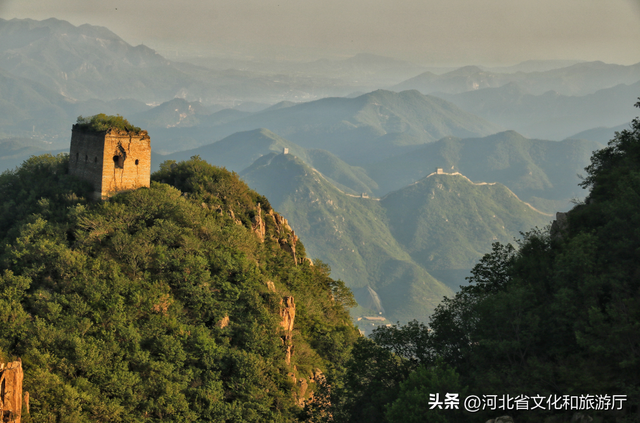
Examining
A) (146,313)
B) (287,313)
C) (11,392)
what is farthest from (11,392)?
(287,313)

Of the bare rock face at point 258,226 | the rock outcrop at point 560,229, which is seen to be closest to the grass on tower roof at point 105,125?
the bare rock face at point 258,226

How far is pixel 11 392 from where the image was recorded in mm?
25484

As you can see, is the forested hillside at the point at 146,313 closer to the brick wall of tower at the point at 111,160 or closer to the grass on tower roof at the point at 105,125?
the brick wall of tower at the point at 111,160

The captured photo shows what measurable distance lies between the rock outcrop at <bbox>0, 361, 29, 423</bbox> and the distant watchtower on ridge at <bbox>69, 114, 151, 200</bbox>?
68.9 feet

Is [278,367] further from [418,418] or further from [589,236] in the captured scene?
[589,236]

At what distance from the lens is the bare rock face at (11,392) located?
2503cm

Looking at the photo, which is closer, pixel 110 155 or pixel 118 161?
pixel 110 155

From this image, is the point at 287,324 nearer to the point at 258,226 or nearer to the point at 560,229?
the point at 258,226

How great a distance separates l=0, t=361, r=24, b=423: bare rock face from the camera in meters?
25.0

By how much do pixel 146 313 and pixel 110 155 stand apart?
15929 mm

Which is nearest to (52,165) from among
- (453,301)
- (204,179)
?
(204,179)

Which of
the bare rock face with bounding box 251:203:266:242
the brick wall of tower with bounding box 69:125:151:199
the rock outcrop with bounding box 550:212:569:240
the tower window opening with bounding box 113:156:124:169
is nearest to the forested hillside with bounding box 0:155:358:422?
the brick wall of tower with bounding box 69:125:151:199

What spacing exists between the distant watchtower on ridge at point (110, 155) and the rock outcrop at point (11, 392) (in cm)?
2101

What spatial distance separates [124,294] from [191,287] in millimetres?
4370
